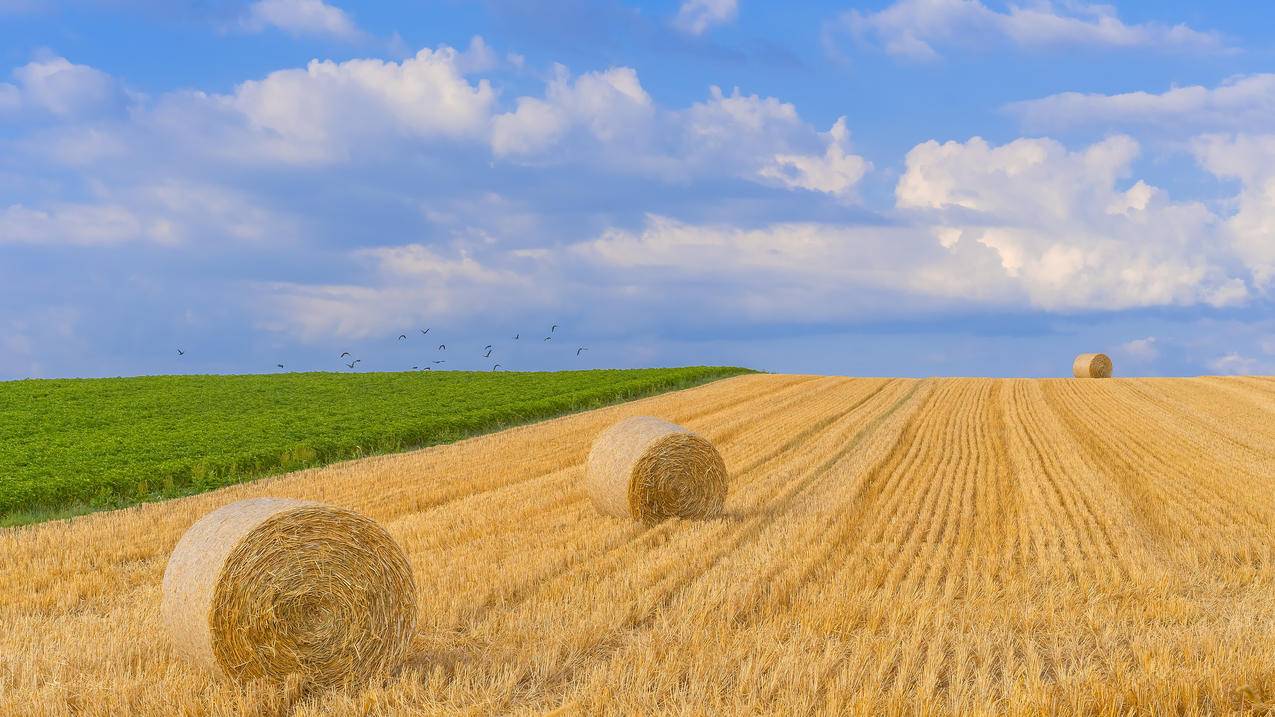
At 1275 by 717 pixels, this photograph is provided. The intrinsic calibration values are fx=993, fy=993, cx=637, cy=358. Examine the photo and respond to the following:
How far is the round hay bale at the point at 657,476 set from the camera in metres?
12.6

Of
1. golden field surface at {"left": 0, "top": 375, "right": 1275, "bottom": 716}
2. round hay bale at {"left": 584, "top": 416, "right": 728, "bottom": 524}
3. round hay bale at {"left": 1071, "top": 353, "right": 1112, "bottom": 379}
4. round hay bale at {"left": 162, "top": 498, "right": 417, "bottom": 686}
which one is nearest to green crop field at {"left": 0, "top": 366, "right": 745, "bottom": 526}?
golden field surface at {"left": 0, "top": 375, "right": 1275, "bottom": 716}

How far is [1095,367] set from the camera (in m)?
40.4

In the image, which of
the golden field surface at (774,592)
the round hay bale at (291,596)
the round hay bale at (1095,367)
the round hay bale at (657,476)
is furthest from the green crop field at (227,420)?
the round hay bale at (1095,367)

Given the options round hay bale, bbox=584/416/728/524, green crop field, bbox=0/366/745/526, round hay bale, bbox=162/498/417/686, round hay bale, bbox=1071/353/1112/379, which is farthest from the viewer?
round hay bale, bbox=1071/353/1112/379

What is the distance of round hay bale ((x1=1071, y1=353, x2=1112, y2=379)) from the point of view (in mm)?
40344

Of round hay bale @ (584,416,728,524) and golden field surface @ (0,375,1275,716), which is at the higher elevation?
round hay bale @ (584,416,728,524)

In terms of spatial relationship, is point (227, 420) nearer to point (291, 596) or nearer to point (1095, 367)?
point (291, 596)

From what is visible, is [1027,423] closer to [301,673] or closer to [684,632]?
[684,632]

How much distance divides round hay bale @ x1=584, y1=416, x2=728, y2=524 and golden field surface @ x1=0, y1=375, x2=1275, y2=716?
34cm

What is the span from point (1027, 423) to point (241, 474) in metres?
18.4

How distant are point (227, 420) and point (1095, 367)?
32.7m

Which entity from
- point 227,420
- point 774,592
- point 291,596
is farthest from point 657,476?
point 227,420

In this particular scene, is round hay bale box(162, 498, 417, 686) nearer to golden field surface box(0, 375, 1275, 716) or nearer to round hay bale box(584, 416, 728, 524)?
golden field surface box(0, 375, 1275, 716)

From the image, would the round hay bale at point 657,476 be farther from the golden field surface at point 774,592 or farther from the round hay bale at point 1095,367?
the round hay bale at point 1095,367
